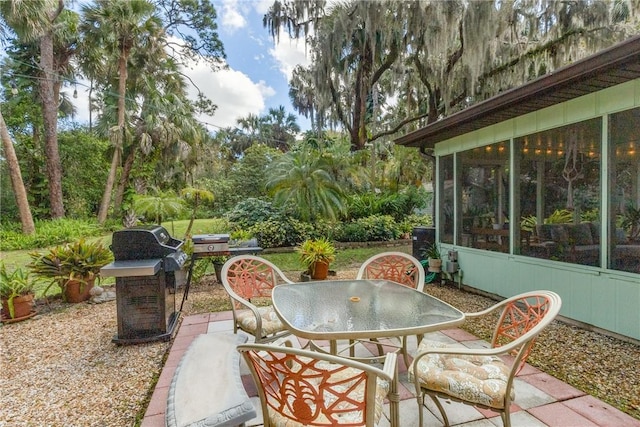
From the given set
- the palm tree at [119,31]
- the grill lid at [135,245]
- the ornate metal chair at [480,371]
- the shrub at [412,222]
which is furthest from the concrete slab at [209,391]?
the palm tree at [119,31]

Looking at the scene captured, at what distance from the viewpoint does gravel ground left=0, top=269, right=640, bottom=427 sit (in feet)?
6.44

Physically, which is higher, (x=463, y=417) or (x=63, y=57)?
(x=63, y=57)

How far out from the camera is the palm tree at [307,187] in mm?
7445

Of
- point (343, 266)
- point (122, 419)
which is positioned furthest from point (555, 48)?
point (122, 419)

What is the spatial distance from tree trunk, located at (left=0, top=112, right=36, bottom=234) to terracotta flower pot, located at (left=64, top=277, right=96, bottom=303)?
653cm

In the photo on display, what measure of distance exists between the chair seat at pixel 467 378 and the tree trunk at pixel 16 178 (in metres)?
10.9

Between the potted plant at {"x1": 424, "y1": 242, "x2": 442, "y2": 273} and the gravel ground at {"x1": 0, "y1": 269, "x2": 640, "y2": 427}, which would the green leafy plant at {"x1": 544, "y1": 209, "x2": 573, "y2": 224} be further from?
the potted plant at {"x1": 424, "y1": 242, "x2": 442, "y2": 273}

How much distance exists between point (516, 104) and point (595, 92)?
636 mm

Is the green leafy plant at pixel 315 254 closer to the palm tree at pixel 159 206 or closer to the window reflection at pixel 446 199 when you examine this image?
the window reflection at pixel 446 199

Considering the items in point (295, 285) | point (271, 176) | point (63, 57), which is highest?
point (63, 57)

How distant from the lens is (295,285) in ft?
8.08

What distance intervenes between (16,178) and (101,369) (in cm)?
901

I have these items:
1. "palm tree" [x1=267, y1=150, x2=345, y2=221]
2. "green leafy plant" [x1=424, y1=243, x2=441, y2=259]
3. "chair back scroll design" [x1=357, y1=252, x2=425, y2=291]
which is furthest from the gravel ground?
"palm tree" [x1=267, y1=150, x2=345, y2=221]

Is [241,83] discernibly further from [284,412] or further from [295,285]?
[284,412]
